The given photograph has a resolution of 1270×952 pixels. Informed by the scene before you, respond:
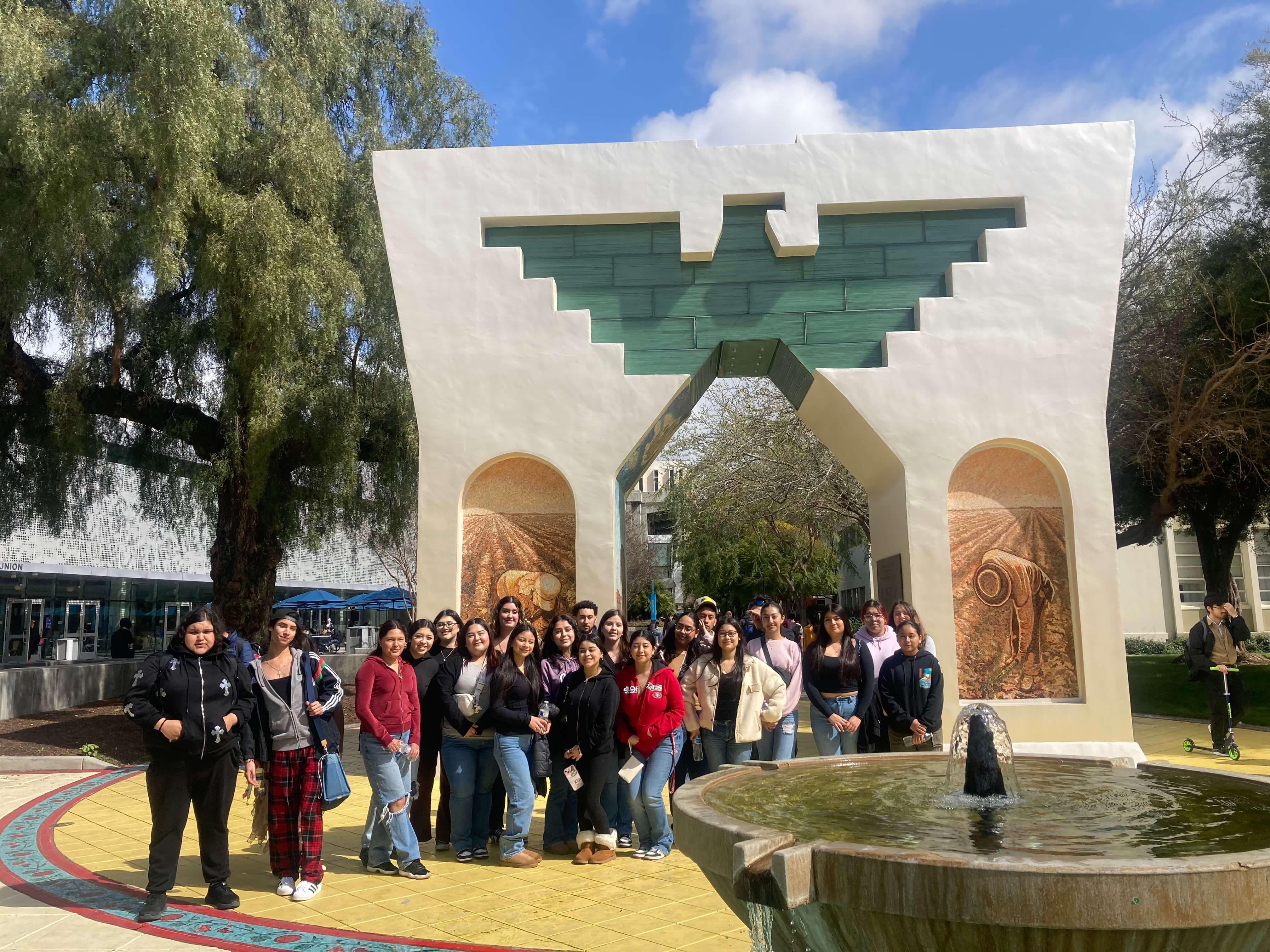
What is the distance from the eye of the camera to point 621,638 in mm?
7578

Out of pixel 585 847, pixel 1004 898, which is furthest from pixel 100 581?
pixel 1004 898

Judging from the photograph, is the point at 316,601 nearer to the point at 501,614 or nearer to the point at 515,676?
the point at 501,614

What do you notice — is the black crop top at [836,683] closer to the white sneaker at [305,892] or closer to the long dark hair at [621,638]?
the long dark hair at [621,638]

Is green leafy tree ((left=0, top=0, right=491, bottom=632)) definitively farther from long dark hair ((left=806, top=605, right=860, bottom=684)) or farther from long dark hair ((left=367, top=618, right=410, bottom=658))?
long dark hair ((left=806, top=605, right=860, bottom=684))

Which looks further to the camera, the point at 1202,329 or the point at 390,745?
the point at 1202,329

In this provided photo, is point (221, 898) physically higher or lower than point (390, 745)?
lower

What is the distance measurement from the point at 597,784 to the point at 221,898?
2.44 m

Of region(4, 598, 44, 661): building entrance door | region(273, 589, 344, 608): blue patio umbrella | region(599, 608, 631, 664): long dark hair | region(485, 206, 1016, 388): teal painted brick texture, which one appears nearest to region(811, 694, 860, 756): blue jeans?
region(599, 608, 631, 664): long dark hair

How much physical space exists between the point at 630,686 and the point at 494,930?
77.7 inches

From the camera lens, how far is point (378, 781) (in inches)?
248

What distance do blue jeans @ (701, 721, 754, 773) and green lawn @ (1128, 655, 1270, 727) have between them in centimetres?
756

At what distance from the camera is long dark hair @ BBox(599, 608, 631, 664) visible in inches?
286

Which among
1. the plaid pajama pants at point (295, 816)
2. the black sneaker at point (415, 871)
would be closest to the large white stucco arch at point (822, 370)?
the black sneaker at point (415, 871)

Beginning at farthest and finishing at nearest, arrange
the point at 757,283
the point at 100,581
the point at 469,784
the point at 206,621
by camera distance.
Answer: the point at 100,581 → the point at 757,283 → the point at 469,784 → the point at 206,621
